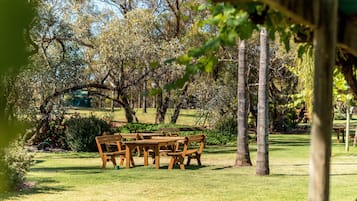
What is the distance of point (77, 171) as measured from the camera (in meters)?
13.7

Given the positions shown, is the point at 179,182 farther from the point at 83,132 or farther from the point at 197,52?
the point at 197,52

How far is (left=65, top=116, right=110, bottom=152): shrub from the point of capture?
1997 centimetres

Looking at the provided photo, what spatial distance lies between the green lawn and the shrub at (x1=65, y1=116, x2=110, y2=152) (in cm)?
316

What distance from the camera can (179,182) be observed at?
11.5 metres

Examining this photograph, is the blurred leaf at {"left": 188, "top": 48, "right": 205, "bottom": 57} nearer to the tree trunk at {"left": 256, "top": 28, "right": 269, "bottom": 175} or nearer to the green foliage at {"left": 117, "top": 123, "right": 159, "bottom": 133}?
the tree trunk at {"left": 256, "top": 28, "right": 269, "bottom": 175}

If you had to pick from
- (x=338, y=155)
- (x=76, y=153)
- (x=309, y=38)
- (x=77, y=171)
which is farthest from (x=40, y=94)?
(x=309, y=38)

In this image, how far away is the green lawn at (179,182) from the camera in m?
9.77

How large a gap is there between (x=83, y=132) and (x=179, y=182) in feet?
30.5

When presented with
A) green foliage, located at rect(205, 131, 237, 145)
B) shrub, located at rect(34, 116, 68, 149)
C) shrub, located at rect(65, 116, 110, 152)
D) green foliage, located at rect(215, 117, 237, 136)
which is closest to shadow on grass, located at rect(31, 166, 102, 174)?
shrub, located at rect(65, 116, 110, 152)

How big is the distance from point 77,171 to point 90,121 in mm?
6491

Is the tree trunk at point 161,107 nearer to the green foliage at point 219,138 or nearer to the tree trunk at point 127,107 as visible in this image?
the tree trunk at point 127,107

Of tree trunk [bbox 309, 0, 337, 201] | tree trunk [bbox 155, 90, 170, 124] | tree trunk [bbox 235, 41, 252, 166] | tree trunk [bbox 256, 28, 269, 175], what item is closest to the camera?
tree trunk [bbox 309, 0, 337, 201]

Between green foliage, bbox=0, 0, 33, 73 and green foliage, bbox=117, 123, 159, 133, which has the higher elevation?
green foliage, bbox=0, 0, 33, 73

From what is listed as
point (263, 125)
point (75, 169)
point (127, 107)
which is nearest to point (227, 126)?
point (127, 107)
